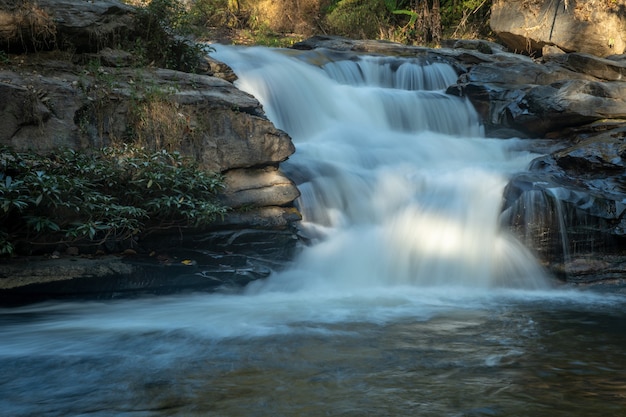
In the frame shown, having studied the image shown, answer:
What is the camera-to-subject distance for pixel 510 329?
16.2 feet

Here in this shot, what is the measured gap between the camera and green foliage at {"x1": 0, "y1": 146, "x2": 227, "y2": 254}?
580cm

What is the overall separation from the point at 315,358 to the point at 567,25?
48.8 feet

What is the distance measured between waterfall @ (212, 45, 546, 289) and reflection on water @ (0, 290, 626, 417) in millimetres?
1121

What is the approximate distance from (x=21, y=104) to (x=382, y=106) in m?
6.74

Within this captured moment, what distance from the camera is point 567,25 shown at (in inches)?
624

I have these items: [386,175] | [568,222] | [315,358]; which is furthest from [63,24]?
[568,222]

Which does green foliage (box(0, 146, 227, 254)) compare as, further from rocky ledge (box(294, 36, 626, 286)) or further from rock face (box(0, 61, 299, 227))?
rocky ledge (box(294, 36, 626, 286))

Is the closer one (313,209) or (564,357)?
(564,357)

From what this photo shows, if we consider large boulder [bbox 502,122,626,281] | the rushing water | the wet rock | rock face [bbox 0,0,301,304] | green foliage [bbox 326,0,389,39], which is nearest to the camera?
the rushing water

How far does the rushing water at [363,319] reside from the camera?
3.31 meters

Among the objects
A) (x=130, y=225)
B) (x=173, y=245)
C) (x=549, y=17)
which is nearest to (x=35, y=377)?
(x=130, y=225)

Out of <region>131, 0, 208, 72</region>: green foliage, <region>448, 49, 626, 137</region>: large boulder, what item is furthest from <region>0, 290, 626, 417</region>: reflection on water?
<region>448, 49, 626, 137</region>: large boulder

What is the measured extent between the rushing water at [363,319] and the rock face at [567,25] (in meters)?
6.52

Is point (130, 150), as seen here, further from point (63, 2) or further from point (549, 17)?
point (549, 17)
